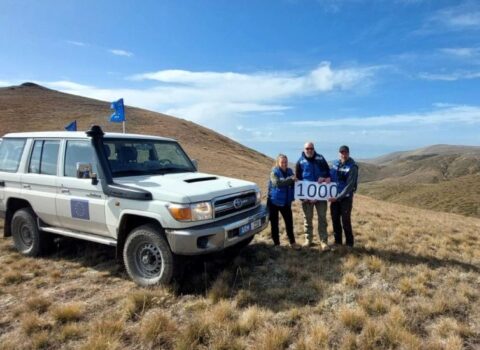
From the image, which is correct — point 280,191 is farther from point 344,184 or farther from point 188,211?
point 188,211

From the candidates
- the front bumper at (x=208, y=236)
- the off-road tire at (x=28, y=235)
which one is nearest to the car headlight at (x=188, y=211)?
the front bumper at (x=208, y=236)

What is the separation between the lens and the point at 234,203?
5.91 m

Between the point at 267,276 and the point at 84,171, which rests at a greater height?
the point at 84,171

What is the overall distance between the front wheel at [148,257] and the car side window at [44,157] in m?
2.25

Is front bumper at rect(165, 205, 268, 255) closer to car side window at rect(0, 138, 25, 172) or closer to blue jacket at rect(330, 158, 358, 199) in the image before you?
blue jacket at rect(330, 158, 358, 199)

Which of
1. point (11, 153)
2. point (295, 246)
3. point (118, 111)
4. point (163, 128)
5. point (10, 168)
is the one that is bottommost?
point (295, 246)

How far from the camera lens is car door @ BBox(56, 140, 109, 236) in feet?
19.5

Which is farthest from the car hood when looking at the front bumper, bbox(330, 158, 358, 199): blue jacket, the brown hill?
the brown hill

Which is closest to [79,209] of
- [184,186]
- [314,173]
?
[184,186]

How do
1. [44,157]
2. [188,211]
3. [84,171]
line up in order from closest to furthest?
[188,211] < [84,171] < [44,157]

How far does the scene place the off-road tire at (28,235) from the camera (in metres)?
7.09

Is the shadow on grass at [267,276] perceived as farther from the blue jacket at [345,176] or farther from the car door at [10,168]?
the car door at [10,168]

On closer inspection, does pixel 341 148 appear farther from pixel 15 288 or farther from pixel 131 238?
pixel 15 288

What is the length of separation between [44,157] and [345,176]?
576 centimetres
